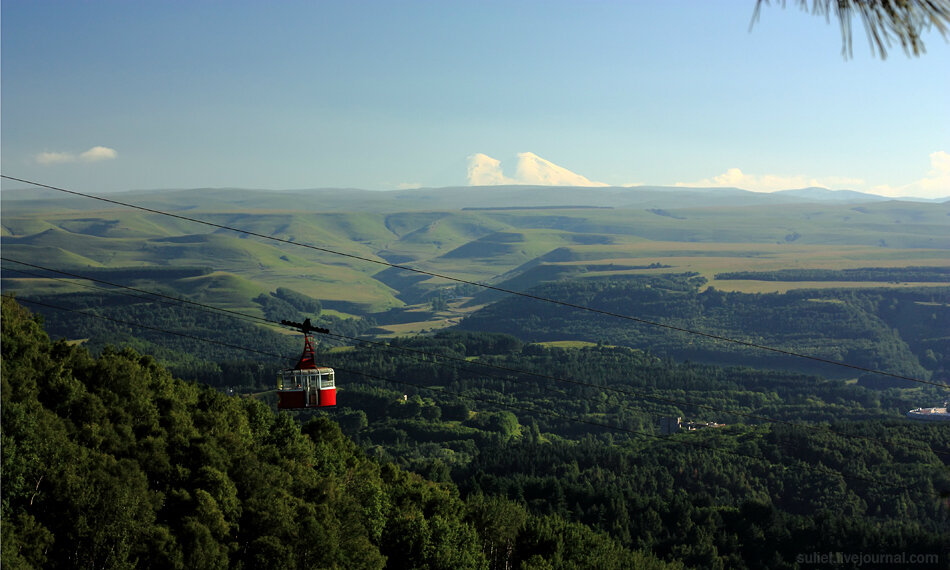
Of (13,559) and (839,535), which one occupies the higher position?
(13,559)

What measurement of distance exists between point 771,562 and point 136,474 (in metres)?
118

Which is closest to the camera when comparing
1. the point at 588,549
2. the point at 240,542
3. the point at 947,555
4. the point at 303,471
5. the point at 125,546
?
the point at 125,546

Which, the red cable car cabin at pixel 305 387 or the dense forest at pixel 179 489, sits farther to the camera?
the dense forest at pixel 179 489

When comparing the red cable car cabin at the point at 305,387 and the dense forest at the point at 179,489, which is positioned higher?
the red cable car cabin at the point at 305,387

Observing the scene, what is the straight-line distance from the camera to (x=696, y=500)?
18662cm

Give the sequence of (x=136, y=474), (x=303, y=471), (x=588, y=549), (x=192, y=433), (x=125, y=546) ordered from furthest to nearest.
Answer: (x=588, y=549) < (x=303, y=471) < (x=192, y=433) < (x=136, y=474) < (x=125, y=546)

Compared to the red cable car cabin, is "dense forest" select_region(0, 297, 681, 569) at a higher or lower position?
lower

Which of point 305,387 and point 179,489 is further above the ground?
point 305,387

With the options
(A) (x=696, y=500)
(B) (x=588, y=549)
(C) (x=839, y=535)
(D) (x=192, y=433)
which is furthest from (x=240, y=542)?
(A) (x=696, y=500)

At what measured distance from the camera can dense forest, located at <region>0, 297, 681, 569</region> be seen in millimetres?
54500

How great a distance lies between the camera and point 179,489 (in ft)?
204

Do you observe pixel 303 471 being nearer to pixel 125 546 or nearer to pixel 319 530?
pixel 319 530

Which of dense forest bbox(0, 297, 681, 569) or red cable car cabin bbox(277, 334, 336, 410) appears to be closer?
red cable car cabin bbox(277, 334, 336, 410)

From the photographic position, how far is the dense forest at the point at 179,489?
54500mm
